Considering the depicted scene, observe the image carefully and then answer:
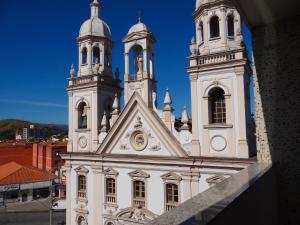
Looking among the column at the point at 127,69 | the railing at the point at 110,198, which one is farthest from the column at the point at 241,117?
the railing at the point at 110,198

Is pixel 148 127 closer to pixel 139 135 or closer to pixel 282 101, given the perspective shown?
pixel 139 135

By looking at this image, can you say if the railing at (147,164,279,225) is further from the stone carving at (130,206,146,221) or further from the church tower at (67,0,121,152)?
the church tower at (67,0,121,152)

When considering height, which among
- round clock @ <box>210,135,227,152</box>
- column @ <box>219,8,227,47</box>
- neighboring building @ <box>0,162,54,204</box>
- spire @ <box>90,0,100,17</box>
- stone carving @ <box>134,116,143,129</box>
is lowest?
neighboring building @ <box>0,162,54,204</box>

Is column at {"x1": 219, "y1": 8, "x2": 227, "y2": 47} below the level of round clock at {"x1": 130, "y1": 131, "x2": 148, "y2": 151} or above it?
above

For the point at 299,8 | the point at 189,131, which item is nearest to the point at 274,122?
the point at 299,8

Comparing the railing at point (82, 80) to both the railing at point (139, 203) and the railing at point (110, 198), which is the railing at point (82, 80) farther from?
the railing at point (139, 203)

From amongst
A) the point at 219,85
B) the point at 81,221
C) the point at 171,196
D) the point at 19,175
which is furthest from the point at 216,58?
the point at 19,175

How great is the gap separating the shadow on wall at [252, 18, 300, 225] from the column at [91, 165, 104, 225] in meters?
13.1

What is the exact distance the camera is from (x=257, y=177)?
10.4 feet

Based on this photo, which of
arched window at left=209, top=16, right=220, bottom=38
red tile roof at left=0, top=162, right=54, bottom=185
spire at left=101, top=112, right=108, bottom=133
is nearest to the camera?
arched window at left=209, top=16, right=220, bottom=38

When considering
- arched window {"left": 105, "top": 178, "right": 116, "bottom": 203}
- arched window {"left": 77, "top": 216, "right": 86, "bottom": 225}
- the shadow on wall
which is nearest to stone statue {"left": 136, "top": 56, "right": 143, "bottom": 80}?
arched window {"left": 105, "top": 178, "right": 116, "bottom": 203}

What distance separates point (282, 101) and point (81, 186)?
15.1m

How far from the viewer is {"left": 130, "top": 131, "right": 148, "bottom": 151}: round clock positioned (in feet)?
49.2

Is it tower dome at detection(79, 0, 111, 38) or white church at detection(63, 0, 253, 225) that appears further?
tower dome at detection(79, 0, 111, 38)
